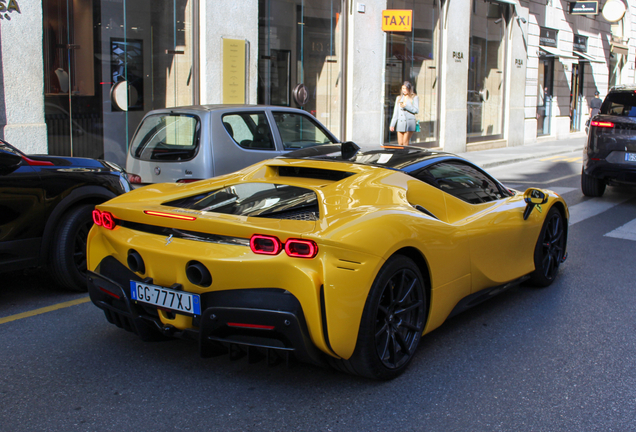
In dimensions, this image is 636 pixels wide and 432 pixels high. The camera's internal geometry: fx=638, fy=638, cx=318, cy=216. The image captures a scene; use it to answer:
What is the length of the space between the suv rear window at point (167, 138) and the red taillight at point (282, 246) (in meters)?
4.23

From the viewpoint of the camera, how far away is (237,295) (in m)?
3.20

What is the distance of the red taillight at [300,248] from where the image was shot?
309 cm

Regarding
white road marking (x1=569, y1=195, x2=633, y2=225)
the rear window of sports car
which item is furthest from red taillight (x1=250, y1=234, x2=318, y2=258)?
white road marking (x1=569, y1=195, x2=633, y2=225)

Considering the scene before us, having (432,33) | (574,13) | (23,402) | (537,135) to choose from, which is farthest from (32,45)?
(574,13)

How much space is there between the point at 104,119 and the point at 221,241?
9016 millimetres

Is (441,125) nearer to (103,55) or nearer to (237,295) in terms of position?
(103,55)

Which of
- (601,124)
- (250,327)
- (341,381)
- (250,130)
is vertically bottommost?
(341,381)

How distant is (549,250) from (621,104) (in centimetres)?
564

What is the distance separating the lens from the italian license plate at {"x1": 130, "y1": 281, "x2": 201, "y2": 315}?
10.9ft

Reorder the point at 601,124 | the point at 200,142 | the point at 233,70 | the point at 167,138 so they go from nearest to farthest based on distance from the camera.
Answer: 1. the point at 200,142
2. the point at 167,138
3. the point at 601,124
4. the point at 233,70

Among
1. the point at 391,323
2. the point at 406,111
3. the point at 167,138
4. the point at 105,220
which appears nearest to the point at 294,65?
the point at 406,111

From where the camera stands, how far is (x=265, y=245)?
3164mm

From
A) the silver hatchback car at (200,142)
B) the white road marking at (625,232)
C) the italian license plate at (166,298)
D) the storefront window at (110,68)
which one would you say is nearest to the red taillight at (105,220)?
the italian license plate at (166,298)

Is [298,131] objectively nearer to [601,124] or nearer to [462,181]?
[462,181]
